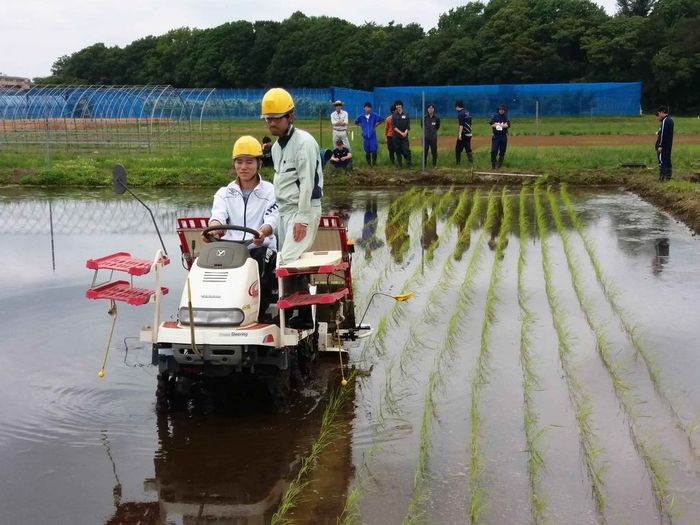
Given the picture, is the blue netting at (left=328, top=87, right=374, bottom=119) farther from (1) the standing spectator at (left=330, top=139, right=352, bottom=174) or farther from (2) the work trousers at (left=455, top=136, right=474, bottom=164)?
(1) the standing spectator at (left=330, top=139, right=352, bottom=174)

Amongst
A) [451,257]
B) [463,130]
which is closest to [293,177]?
[451,257]

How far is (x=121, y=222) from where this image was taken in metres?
13.6

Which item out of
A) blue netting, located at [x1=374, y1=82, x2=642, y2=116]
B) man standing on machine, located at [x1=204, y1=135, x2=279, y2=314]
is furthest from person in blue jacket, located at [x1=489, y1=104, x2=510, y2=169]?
blue netting, located at [x1=374, y1=82, x2=642, y2=116]

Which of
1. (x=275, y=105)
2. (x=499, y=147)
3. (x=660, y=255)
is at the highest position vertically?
(x=275, y=105)

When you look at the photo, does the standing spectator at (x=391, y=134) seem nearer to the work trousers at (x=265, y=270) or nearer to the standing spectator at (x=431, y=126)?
the standing spectator at (x=431, y=126)

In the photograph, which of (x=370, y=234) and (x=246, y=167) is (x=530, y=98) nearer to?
(x=370, y=234)

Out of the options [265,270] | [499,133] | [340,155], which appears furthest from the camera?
[499,133]

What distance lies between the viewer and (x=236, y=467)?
15.8ft

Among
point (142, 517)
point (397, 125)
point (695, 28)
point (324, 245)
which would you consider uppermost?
point (695, 28)

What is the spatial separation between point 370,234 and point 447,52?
44968 mm

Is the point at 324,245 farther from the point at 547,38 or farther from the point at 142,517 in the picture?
the point at 547,38

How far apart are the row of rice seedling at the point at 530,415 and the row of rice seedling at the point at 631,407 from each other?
509mm

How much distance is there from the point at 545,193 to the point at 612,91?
79.4 ft

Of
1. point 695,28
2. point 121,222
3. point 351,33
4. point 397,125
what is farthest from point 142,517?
point 351,33
